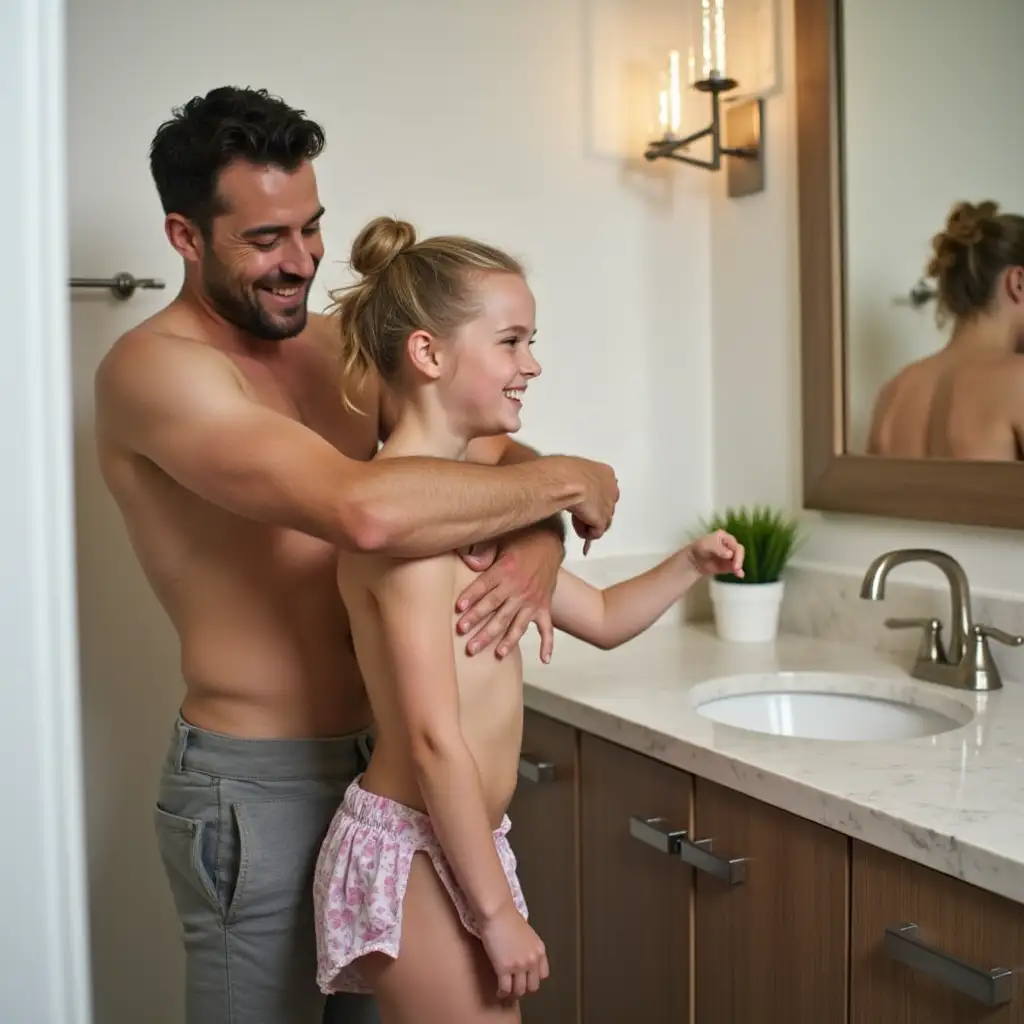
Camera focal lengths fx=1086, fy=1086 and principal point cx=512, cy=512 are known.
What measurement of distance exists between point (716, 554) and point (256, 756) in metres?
0.65

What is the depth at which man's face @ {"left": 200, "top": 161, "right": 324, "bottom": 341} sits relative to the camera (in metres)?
1.34

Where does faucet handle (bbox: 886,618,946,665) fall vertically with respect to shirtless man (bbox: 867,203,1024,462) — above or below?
below

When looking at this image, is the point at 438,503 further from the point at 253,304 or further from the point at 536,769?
the point at 536,769

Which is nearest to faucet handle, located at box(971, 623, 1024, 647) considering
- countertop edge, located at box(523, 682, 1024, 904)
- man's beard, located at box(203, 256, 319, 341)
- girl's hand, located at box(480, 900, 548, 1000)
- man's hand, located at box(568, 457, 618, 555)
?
countertop edge, located at box(523, 682, 1024, 904)

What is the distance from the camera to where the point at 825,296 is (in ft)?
6.59

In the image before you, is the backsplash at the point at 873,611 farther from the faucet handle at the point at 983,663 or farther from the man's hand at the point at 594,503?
the man's hand at the point at 594,503

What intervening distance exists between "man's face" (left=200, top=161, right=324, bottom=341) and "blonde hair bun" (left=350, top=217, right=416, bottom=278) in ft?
0.40

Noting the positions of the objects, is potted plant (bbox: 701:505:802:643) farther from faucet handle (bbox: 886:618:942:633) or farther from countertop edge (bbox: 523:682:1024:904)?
countertop edge (bbox: 523:682:1024:904)

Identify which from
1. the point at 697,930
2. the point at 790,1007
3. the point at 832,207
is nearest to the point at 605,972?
the point at 697,930

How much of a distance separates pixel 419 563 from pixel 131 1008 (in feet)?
3.70

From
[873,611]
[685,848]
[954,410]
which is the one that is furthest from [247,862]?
[954,410]

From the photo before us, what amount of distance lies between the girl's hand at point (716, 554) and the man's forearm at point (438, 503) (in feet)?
0.97

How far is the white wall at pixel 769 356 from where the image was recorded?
2.05m

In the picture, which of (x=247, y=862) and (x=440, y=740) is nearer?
(x=440, y=740)
